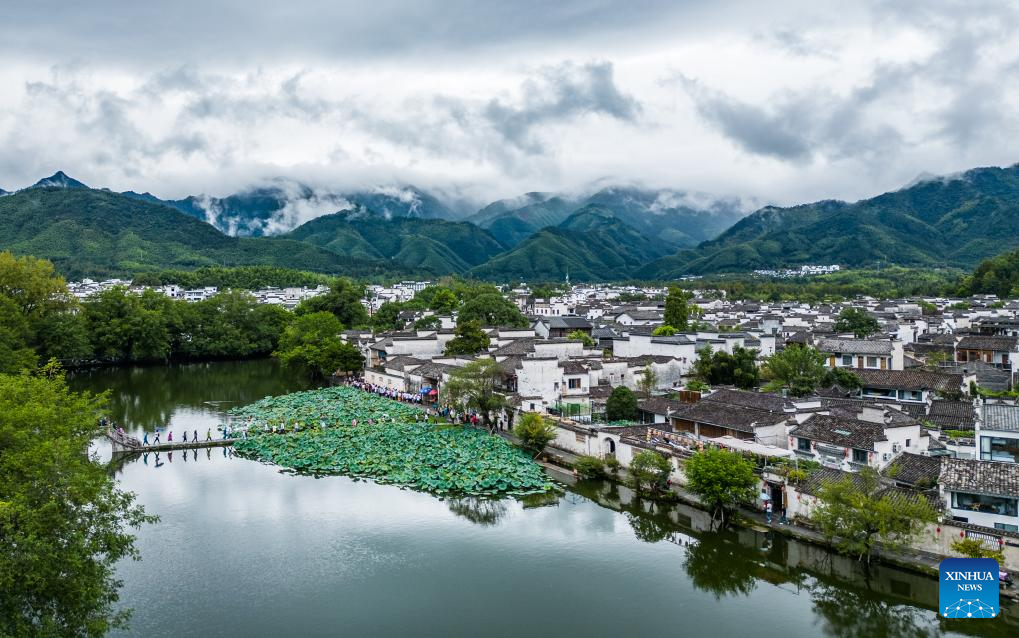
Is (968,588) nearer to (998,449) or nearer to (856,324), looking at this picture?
(998,449)

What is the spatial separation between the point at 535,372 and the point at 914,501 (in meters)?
14.3

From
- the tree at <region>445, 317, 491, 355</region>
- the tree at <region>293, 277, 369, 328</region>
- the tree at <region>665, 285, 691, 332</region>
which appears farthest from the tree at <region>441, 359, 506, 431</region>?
the tree at <region>293, 277, 369, 328</region>

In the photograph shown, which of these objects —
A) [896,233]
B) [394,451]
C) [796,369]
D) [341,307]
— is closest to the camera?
[394,451]

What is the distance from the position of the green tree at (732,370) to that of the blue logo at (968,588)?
676 inches

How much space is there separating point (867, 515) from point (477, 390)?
14803 mm

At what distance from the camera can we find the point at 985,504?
44.5ft

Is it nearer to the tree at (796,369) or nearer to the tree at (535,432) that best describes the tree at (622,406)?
the tree at (535,432)

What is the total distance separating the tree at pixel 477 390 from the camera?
25781mm

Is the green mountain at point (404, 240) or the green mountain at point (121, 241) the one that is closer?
the green mountain at point (121, 241)

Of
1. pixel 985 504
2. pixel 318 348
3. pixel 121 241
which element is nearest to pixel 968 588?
pixel 985 504

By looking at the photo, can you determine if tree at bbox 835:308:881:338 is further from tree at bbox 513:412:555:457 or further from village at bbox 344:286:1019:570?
tree at bbox 513:412:555:457

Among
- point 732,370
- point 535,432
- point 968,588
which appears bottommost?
point 968,588

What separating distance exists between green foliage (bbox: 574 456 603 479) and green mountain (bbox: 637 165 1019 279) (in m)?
112

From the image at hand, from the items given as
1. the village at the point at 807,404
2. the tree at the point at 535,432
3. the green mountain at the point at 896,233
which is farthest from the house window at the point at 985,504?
the green mountain at the point at 896,233
